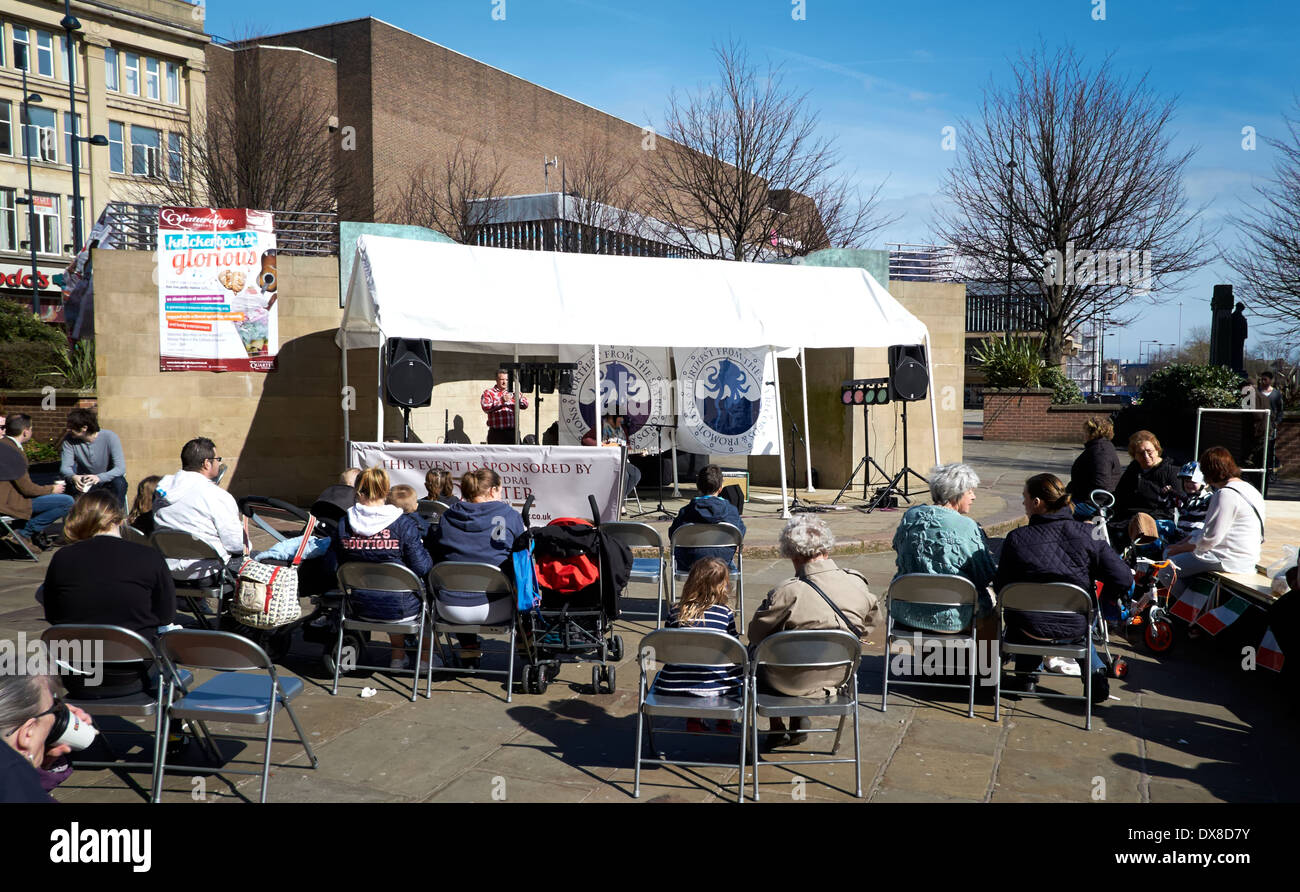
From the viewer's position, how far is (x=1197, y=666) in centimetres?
623

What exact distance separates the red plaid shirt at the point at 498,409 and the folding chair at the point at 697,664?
27.6ft

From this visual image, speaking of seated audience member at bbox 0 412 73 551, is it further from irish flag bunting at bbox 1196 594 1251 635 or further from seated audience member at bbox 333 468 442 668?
irish flag bunting at bbox 1196 594 1251 635

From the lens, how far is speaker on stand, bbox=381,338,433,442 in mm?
9336

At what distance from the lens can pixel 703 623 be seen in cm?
448

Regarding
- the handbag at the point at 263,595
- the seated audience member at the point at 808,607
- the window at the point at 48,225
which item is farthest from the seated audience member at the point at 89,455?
the window at the point at 48,225

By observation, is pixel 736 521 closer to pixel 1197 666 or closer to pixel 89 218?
pixel 1197 666

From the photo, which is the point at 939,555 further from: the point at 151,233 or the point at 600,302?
the point at 151,233

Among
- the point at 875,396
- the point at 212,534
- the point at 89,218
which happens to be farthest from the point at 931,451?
the point at 89,218

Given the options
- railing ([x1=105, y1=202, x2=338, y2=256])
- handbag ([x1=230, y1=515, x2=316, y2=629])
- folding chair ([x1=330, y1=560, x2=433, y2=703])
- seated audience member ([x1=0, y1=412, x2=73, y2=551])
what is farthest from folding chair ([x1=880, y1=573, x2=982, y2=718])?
railing ([x1=105, y1=202, x2=338, y2=256])

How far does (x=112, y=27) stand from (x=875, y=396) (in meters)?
43.0

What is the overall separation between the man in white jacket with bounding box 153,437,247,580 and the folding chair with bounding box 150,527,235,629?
0.14ft

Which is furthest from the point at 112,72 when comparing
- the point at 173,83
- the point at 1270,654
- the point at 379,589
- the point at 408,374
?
the point at 1270,654

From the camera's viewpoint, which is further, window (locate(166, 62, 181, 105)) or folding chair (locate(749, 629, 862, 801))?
window (locate(166, 62, 181, 105))

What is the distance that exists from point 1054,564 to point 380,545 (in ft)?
12.9
